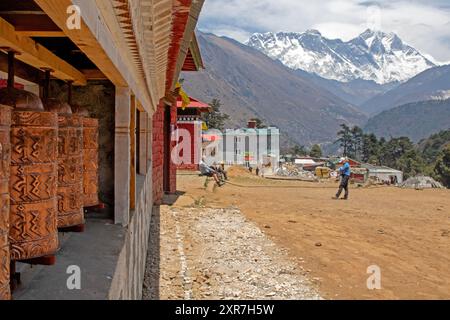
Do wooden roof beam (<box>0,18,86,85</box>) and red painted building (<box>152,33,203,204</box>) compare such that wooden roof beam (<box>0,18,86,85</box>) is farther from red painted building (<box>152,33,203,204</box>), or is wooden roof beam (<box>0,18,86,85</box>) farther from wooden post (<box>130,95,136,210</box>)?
red painted building (<box>152,33,203,204</box>)

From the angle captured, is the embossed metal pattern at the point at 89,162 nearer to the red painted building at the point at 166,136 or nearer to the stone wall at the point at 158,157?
the red painted building at the point at 166,136

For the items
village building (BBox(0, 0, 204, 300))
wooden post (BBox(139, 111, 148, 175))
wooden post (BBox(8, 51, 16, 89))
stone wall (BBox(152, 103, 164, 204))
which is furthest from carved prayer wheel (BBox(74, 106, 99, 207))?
stone wall (BBox(152, 103, 164, 204))

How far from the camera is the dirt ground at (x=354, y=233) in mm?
6887

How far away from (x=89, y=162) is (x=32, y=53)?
1036 mm

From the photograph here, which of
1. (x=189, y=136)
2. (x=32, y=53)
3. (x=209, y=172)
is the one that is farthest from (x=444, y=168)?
(x=32, y=53)

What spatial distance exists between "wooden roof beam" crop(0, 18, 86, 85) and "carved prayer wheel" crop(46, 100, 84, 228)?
27 cm

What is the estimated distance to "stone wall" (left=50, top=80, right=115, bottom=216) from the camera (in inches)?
162

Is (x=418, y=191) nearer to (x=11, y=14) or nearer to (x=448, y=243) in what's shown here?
(x=448, y=243)

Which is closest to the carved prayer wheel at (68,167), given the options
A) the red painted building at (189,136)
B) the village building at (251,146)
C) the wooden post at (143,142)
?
the wooden post at (143,142)

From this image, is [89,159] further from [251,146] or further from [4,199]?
[251,146]

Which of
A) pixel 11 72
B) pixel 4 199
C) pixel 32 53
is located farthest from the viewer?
pixel 32 53

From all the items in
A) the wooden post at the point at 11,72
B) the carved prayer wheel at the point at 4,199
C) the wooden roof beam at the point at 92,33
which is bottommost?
the carved prayer wheel at the point at 4,199

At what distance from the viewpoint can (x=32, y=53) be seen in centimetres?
274
